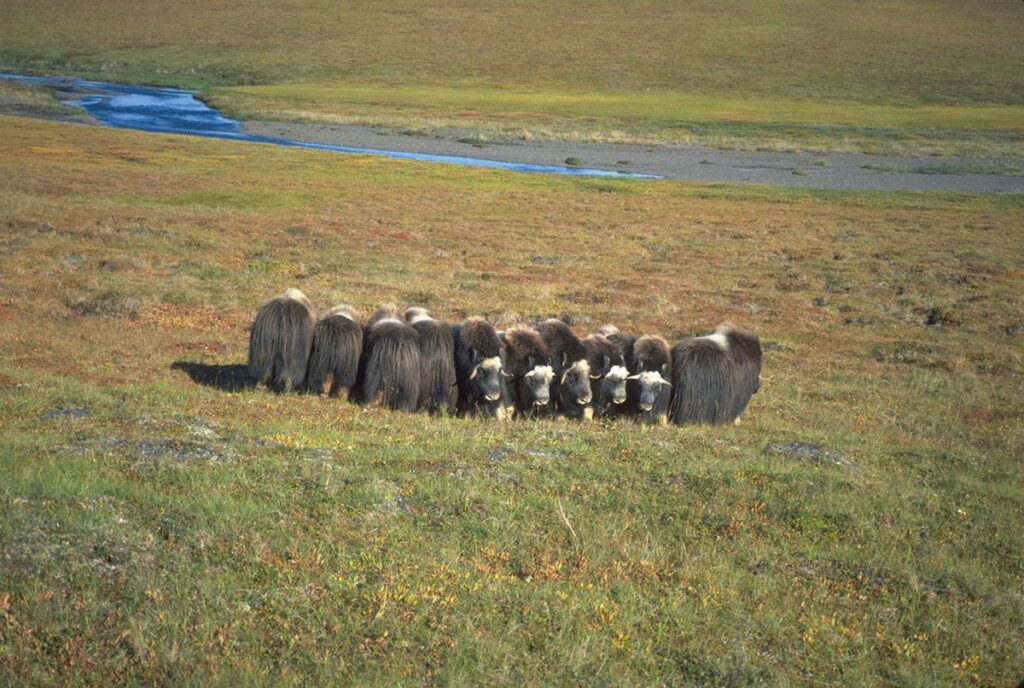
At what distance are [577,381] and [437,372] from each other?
230 centimetres

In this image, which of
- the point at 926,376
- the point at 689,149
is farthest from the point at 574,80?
the point at 926,376

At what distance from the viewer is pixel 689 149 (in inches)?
3219

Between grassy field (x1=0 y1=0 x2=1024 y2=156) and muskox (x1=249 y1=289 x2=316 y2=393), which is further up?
grassy field (x1=0 y1=0 x2=1024 y2=156)

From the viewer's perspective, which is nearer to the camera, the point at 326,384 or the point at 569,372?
the point at 326,384

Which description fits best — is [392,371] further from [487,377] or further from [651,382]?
[651,382]

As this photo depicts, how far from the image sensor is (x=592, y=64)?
13688cm

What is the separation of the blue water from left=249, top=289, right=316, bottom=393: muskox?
49655 millimetres

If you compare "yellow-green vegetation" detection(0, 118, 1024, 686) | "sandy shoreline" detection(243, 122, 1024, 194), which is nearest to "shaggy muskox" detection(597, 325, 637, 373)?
"yellow-green vegetation" detection(0, 118, 1024, 686)

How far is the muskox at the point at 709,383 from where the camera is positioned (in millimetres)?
16688

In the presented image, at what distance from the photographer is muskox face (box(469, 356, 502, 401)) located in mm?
16375

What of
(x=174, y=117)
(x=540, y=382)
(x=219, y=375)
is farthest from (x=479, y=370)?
(x=174, y=117)

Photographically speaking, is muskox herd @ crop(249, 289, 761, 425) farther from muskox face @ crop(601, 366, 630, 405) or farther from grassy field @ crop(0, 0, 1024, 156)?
grassy field @ crop(0, 0, 1024, 156)

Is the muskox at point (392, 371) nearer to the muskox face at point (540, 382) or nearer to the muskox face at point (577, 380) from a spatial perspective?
the muskox face at point (540, 382)

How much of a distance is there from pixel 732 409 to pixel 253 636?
11.2m
